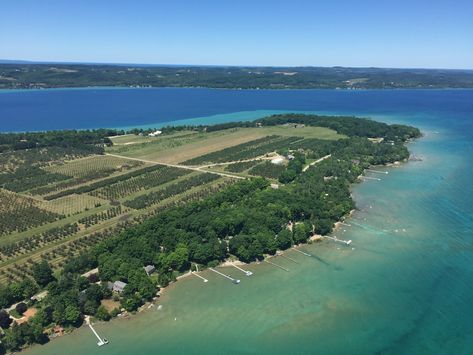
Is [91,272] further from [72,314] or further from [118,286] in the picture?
[72,314]

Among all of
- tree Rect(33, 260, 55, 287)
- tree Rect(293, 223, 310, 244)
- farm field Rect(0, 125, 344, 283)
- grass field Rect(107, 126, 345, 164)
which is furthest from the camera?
grass field Rect(107, 126, 345, 164)

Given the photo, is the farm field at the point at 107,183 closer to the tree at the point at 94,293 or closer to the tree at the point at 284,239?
the tree at the point at 94,293

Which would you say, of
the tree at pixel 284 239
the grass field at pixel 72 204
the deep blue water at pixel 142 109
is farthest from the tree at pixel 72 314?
the deep blue water at pixel 142 109

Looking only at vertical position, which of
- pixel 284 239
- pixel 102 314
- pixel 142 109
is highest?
pixel 284 239

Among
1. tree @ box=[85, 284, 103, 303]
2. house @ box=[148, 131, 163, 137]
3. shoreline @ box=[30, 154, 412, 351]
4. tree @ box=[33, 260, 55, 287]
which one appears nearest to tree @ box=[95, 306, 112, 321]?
shoreline @ box=[30, 154, 412, 351]

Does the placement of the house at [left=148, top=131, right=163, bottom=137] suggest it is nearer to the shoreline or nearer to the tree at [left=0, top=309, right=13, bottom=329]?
the shoreline

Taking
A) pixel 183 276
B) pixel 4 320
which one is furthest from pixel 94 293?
pixel 183 276
